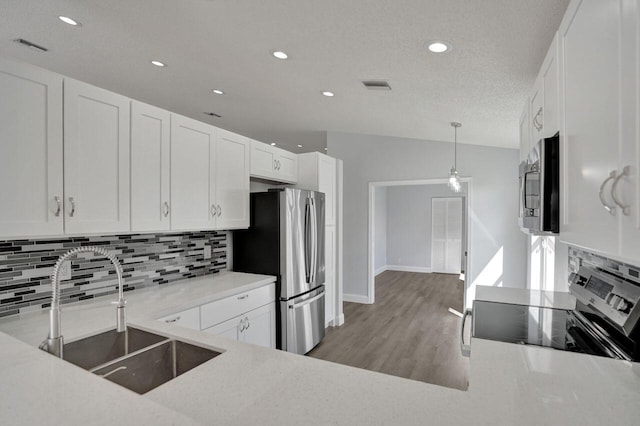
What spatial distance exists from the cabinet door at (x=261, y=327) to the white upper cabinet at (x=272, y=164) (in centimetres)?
131

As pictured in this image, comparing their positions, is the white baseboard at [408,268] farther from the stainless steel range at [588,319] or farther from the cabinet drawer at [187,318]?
the cabinet drawer at [187,318]

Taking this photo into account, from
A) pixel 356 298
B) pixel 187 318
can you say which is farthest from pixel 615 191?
pixel 356 298

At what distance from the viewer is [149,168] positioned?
2.25m

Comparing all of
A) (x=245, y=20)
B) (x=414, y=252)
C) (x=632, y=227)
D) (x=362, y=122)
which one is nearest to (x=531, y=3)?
(x=632, y=227)

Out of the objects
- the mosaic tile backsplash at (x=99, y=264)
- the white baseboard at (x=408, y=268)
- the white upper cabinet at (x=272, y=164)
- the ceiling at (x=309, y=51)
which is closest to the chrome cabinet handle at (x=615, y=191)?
the ceiling at (x=309, y=51)

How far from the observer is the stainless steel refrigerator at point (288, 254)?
120 inches

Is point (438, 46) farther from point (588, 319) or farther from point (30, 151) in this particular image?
point (30, 151)

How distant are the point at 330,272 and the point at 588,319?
2764mm

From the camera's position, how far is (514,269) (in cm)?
488

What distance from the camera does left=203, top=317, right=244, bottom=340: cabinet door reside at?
2391 mm

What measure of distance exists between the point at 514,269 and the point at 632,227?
4.86m

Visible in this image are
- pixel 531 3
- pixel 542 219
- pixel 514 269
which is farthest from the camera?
pixel 514 269

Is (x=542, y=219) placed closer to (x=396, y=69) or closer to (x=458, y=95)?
(x=396, y=69)

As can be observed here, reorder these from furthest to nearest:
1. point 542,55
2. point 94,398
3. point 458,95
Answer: point 458,95 < point 542,55 < point 94,398
